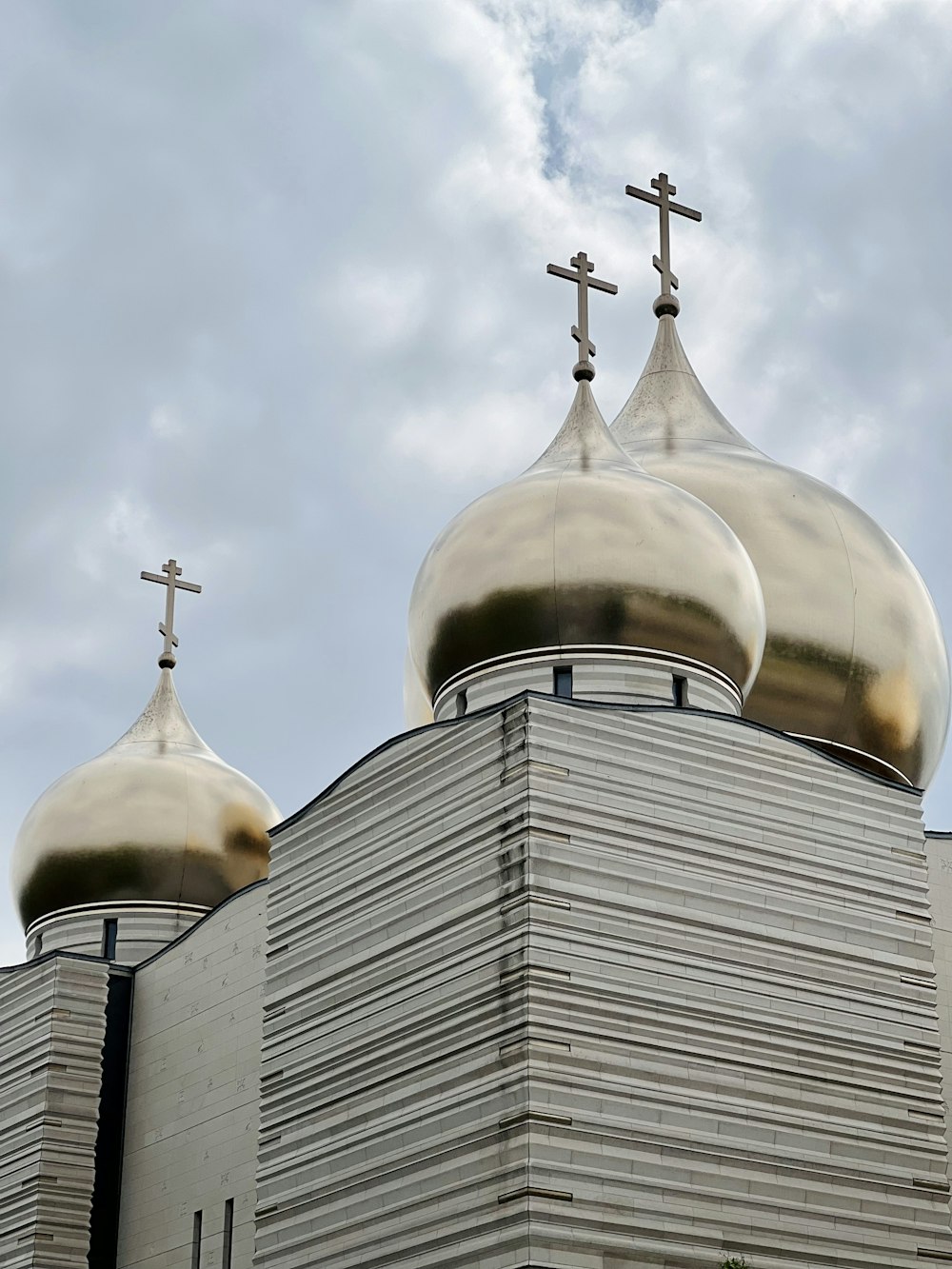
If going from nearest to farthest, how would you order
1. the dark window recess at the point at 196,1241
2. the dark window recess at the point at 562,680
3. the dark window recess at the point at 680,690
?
1. the dark window recess at the point at 562,680
2. the dark window recess at the point at 680,690
3. the dark window recess at the point at 196,1241

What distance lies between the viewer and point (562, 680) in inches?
834

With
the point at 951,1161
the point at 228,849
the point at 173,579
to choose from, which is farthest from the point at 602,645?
the point at 173,579

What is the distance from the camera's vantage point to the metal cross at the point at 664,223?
27625mm

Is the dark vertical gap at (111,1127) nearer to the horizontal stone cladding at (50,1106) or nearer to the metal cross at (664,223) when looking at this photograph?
the horizontal stone cladding at (50,1106)

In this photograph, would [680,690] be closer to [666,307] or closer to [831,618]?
[831,618]

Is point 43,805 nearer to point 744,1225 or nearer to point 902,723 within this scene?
point 902,723

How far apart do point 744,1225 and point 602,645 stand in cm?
588

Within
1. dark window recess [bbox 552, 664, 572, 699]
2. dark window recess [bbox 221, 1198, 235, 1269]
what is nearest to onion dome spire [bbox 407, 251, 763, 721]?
dark window recess [bbox 552, 664, 572, 699]

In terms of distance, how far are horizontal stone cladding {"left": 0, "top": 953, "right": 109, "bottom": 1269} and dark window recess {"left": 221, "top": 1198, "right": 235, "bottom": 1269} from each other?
2.36 m

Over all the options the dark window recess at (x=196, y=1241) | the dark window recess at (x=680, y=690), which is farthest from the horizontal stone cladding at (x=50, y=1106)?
the dark window recess at (x=680, y=690)

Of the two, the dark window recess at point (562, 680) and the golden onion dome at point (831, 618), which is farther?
the golden onion dome at point (831, 618)

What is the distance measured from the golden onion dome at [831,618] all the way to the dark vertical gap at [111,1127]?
26.8 feet

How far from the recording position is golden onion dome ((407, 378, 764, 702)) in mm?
21266

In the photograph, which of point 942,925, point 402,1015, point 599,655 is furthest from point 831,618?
point 402,1015
